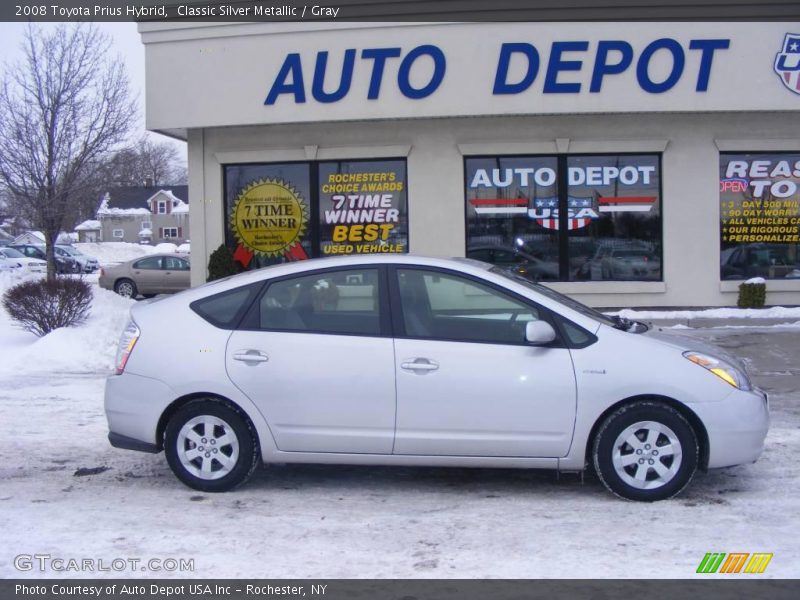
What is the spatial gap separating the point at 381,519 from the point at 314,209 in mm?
10201

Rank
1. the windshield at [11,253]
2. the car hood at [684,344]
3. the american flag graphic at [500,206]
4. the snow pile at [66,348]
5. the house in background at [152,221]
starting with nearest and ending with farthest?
the car hood at [684,344] → the snow pile at [66,348] → the american flag graphic at [500,206] → the windshield at [11,253] → the house in background at [152,221]

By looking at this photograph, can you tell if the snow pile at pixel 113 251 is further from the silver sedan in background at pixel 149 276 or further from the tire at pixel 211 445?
the tire at pixel 211 445

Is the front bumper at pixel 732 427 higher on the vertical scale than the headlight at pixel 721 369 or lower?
lower

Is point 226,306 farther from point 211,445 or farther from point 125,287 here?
point 125,287

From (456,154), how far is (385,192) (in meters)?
1.38

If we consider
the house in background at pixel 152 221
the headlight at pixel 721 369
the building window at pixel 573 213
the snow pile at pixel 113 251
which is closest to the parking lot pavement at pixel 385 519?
the headlight at pixel 721 369

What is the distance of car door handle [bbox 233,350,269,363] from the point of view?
5910mm

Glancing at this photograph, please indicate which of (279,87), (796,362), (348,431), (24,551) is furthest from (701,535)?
(279,87)

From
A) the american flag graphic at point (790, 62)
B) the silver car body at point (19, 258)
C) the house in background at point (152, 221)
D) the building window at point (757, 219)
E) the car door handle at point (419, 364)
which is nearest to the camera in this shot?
the car door handle at point (419, 364)

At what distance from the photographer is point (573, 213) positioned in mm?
14609

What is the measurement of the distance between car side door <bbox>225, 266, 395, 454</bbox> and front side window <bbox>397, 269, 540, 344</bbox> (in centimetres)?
19

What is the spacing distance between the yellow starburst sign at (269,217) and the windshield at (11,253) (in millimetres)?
24757

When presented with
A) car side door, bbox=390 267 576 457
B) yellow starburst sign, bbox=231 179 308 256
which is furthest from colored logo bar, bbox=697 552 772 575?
yellow starburst sign, bbox=231 179 308 256

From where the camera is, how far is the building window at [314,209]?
15.0 metres
